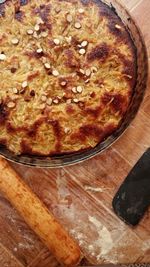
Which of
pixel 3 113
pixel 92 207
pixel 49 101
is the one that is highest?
pixel 49 101

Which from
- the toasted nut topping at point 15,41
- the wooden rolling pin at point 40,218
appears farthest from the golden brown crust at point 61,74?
the wooden rolling pin at point 40,218

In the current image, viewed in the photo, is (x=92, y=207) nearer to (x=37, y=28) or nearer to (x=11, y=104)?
(x=11, y=104)

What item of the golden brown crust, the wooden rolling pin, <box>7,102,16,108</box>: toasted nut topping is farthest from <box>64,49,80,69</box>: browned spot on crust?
the wooden rolling pin

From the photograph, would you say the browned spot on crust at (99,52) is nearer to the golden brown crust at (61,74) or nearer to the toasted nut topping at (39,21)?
the golden brown crust at (61,74)

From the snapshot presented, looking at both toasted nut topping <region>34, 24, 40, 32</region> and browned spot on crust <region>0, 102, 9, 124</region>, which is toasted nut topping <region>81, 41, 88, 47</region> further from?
browned spot on crust <region>0, 102, 9, 124</region>

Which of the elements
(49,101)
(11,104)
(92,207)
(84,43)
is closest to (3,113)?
(11,104)
